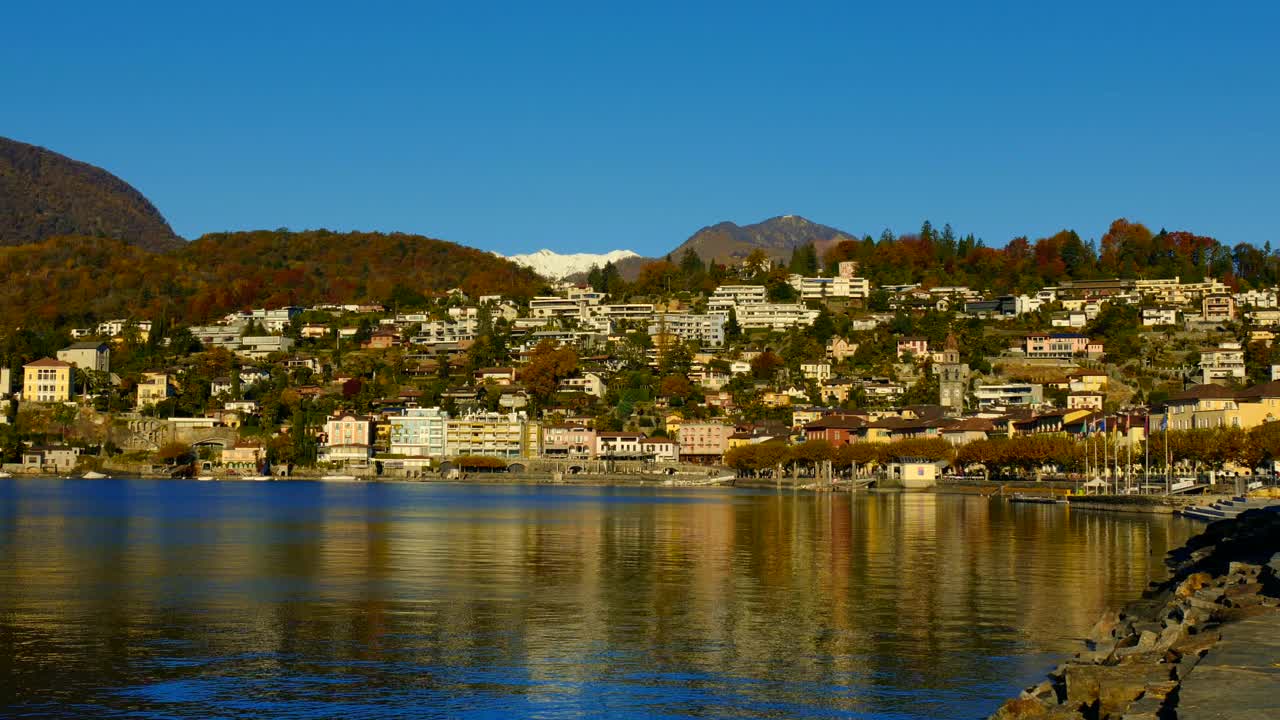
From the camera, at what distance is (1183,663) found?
1580 centimetres

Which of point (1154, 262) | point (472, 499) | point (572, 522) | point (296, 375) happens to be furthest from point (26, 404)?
point (1154, 262)

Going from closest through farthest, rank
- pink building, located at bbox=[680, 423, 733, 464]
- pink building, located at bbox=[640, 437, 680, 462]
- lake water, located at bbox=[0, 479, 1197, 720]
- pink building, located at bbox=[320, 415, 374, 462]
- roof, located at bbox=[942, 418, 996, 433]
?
1. lake water, located at bbox=[0, 479, 1197, 720]
2. roof, located at bbox=[942, 418, 996, 433]
3. pink building, located at bbox=[640, 437, 680, 462]
4. pink building, located at bbox=[680, 423, 733, 464]
5. pink building, located at bbox=[320, 415, 374, 462]

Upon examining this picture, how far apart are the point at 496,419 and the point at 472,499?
180ft

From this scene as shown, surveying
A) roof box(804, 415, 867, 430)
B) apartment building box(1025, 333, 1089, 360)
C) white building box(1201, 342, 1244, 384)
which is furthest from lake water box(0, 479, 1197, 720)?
apartment building box(1025, 333, 1089, 360)

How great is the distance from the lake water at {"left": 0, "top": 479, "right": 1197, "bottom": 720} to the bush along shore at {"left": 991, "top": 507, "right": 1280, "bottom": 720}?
1415 millimetres

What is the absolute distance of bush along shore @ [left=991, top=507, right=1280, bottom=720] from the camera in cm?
1350

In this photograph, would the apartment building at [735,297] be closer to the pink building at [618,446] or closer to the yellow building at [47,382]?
the pink building at [618,446]

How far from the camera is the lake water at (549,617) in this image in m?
18.7

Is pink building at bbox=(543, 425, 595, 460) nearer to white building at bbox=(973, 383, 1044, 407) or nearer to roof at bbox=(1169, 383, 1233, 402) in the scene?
white building at bbox=(973, 383, 1044, 407)

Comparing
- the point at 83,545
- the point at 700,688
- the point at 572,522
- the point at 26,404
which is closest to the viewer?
the point at 700,688

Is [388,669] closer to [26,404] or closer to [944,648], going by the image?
[944,648]

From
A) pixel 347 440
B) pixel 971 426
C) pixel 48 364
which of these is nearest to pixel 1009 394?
pixel 971 426

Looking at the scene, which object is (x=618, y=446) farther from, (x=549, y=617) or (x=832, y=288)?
(x=549, y=617)

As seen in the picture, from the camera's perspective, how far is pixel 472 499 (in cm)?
8712
